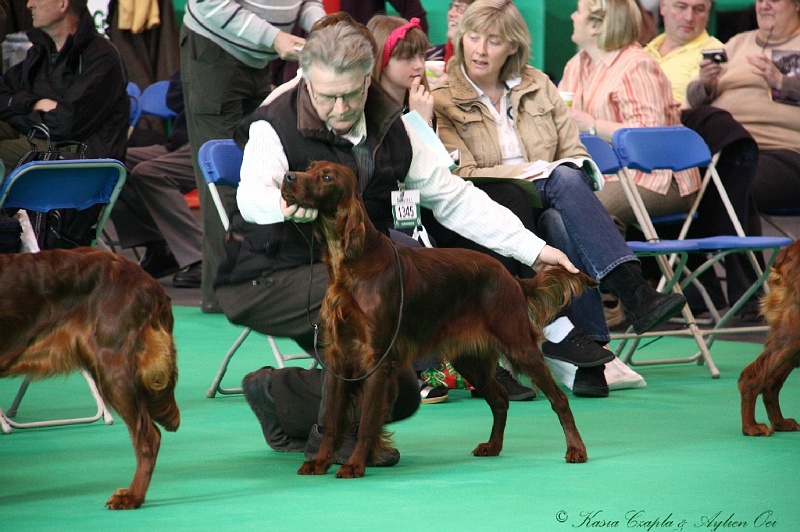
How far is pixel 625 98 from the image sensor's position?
6559mm

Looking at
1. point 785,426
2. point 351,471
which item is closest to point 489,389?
point 351,471

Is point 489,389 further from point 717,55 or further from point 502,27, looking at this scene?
point 717,55

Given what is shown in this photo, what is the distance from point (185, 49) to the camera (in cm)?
617

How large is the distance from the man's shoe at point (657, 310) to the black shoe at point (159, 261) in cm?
449

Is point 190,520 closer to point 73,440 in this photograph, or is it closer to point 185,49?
point 73,440

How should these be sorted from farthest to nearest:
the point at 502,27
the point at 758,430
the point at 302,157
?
the point at 502,27 → the point at 758,430 → the point at 302,157

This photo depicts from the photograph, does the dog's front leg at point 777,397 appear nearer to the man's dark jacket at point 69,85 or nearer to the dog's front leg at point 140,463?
the dog's front leg at point 140,463

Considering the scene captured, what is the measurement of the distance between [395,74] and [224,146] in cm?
75

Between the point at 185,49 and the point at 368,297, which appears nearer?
the point at 368,297

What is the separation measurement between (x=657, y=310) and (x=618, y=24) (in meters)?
2.30

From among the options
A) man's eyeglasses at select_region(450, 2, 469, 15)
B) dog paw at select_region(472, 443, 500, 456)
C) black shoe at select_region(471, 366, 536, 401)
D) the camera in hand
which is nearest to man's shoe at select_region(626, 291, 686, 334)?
black shoe at select_region(471, 366, 536, 401)

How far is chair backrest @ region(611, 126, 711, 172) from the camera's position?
5816 millimetres

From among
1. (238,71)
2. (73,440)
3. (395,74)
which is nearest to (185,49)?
(238,71)

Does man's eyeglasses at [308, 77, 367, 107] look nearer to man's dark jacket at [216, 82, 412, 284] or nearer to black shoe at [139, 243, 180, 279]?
man's dark jacket at [216, 82, 412, 284]
